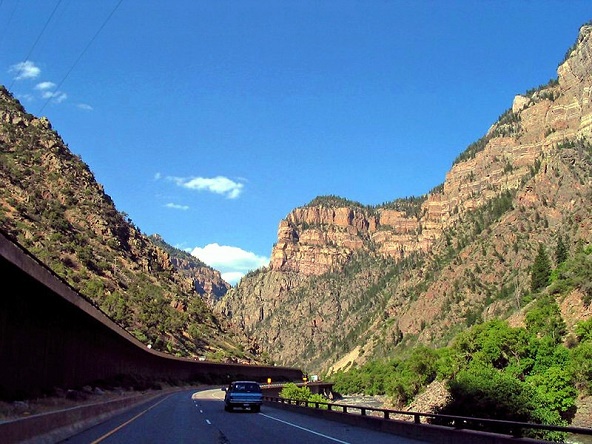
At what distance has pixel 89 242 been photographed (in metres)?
106

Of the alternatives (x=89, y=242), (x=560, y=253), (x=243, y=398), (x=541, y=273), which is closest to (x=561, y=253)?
(x=560, y=253)

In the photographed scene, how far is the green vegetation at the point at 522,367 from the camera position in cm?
5784

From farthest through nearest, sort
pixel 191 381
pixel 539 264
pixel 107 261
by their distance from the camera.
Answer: pixel 539 264 → pixel 107 261 → pixel 191 381

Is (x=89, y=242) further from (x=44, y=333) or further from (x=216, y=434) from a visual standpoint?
(x=216, y=434)

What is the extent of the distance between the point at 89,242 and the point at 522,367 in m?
70.6

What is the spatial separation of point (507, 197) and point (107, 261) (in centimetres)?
12756

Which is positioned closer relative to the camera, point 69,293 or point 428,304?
point 69,293

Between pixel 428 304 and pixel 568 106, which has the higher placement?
pixel 568 106

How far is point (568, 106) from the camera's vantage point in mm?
193625

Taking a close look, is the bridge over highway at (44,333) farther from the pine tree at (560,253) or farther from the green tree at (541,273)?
the pine tree at (560,253)

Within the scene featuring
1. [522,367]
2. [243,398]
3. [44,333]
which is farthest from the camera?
[522,367]

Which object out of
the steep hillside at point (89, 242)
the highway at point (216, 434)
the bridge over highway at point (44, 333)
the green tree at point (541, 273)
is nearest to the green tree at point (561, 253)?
the green tree at point (541, 273)

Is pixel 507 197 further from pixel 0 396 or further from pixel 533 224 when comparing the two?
pixel 0 396

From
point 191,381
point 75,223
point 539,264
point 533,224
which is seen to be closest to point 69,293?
point 191,381
